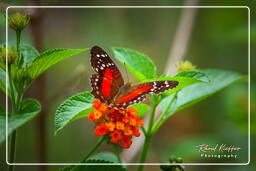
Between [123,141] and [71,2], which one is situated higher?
[71,2]

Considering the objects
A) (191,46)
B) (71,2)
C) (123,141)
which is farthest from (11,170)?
(191,46)

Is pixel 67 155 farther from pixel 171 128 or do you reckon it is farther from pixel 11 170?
pixel 11 170

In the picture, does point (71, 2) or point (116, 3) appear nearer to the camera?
point (71, 2)

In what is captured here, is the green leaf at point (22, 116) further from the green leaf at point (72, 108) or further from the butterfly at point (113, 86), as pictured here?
the butterfly at point (113, 86)

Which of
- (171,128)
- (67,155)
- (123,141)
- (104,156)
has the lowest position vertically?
(67,155)

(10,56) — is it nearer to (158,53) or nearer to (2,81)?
(2,81)

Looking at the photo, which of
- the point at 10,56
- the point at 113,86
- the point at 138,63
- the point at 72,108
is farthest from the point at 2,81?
the point at 138,63

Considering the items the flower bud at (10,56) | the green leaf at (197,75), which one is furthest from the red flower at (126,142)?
the flower bud at (10,56)
